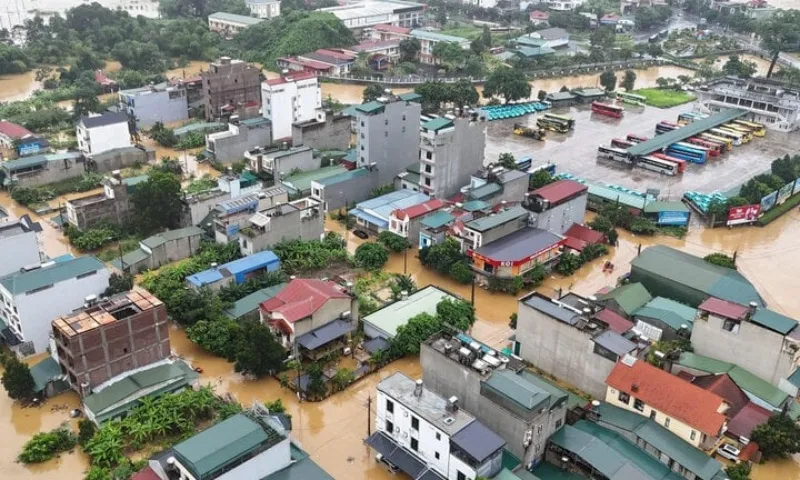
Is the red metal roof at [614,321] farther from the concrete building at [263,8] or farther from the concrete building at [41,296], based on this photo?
the concrete building at [263,8]

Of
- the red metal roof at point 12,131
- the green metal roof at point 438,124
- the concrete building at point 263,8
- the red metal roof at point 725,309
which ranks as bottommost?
the red metal roof at point 725,309

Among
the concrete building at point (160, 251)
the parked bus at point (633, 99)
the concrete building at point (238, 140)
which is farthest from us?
the parked bus at point (633, 99)

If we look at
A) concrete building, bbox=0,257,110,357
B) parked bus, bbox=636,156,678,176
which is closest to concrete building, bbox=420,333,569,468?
concrete building, bbox=0,257,110,357

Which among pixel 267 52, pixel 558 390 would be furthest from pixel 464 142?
pixel 267 52

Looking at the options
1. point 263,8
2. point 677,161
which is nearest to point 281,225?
point 677,161

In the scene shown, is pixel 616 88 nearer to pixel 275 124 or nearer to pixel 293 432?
pixel 275 124

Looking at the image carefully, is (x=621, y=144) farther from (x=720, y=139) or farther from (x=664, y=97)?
(x=664, y=97)

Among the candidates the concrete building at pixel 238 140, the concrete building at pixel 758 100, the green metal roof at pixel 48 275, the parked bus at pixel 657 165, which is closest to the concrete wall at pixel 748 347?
the green metal roof at pixel 48 275
